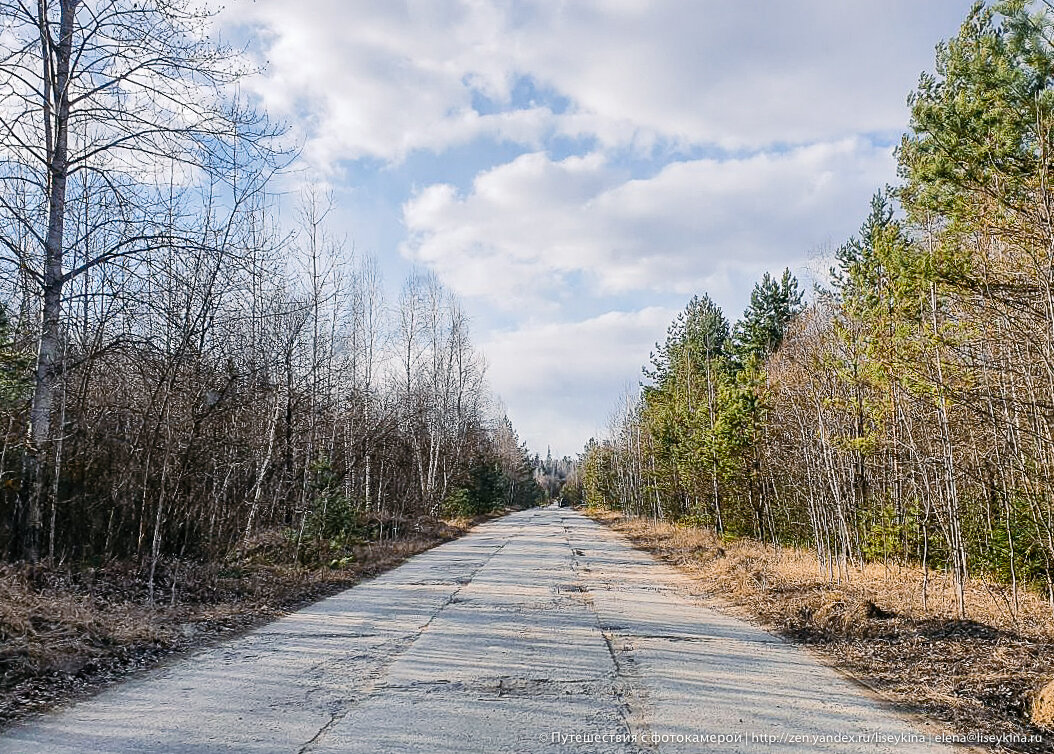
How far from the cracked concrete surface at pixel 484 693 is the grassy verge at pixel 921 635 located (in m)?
0.51

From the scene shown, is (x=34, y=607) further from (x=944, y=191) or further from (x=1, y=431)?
(x=944, y=191)

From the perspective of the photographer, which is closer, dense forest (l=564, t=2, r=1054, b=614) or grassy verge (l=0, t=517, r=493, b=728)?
grassy verge (l=0, t=517, r=493, b=728)

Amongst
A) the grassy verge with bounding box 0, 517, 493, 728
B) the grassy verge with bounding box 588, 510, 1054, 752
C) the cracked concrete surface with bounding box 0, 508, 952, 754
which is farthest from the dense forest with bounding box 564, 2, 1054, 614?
the grassy verge with bounding box 0, 517, 493, 728

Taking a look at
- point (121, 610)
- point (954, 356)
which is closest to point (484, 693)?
point (121, 610)

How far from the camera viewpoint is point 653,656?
300 inches

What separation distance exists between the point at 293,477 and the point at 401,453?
14.1 metres

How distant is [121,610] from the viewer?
891 cm

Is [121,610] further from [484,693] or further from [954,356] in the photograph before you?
[954,356]

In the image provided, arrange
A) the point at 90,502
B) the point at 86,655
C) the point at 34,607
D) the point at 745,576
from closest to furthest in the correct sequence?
the point at 86,655 < the point at 34,607 < the point at 90,502 < the point at 745,576

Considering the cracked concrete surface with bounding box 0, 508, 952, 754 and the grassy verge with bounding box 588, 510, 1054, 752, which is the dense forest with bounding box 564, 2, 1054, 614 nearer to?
the grassy verge with bounding box 588, 510, 1054, 752

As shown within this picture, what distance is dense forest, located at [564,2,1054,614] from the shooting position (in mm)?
7891

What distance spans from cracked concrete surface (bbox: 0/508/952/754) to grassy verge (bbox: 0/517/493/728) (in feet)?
1.44

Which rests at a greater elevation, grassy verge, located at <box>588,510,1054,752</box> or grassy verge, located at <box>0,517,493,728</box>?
grassy verge, located at <box>0,517,493,728</box>

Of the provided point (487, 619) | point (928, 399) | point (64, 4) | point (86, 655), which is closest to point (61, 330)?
point (64, 4)
